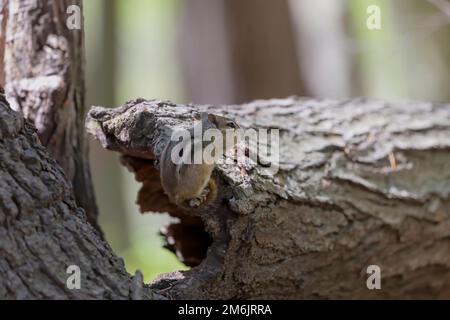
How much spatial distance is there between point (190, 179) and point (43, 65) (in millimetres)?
969

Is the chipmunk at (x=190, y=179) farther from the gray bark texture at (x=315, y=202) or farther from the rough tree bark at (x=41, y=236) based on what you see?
the rough tree bark at (x=41, y=236)

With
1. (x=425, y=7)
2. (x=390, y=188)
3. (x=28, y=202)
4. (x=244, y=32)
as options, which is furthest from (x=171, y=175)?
(x=425, y=7)

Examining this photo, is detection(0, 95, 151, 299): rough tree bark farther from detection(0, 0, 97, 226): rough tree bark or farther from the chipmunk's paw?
detection(0, 0, 97, 226): rough tree bark

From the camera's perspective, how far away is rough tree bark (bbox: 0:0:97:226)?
2.47 m

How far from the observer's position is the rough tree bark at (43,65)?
2467 mm

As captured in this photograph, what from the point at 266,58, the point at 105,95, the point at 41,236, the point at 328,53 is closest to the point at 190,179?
the point at 41,236

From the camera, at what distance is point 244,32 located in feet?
16.4

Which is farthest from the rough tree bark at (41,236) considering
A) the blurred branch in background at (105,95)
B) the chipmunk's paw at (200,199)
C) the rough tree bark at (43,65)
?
the blurred branch in background at (105,95)

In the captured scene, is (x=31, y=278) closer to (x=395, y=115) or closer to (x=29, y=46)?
(x=29, y=46)

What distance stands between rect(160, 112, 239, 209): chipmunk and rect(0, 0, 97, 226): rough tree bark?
752 millimetres

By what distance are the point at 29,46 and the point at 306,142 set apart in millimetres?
1065
